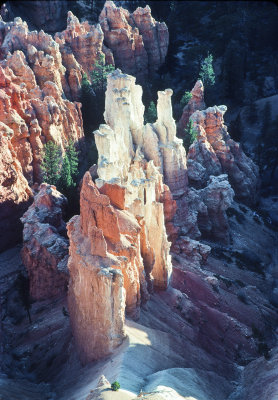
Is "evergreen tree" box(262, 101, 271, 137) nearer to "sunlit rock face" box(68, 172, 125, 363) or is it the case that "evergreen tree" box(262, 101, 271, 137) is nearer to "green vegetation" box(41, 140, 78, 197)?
"green vegetation" box(41, 140, 78, 197)

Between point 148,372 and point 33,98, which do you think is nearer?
point 148,372

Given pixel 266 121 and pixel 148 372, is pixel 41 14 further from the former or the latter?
pixel 148 372

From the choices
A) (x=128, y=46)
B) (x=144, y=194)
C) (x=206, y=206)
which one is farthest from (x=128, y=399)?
(x=128, y=46)

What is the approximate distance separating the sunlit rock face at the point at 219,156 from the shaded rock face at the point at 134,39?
2156 centimetres

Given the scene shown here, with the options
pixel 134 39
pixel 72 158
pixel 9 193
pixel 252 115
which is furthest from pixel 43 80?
pixel 252 115

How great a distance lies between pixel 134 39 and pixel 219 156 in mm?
28499

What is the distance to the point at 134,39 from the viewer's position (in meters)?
69.0

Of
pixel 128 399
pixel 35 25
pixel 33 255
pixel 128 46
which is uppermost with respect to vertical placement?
pixel 35 25

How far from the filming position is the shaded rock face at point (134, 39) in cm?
6706

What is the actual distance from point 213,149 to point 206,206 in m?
10.0

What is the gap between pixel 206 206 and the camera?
44000 mm

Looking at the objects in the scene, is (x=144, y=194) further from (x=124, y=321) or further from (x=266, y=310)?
(x=266, y=310)

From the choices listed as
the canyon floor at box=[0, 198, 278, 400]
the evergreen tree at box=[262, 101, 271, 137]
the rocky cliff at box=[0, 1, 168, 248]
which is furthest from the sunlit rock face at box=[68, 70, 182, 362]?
the evergreen tree at box=[262, 101, 271, 137]

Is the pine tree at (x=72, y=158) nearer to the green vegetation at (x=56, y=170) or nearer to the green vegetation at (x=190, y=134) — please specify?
the green vegetation at (x=56, y=170)
